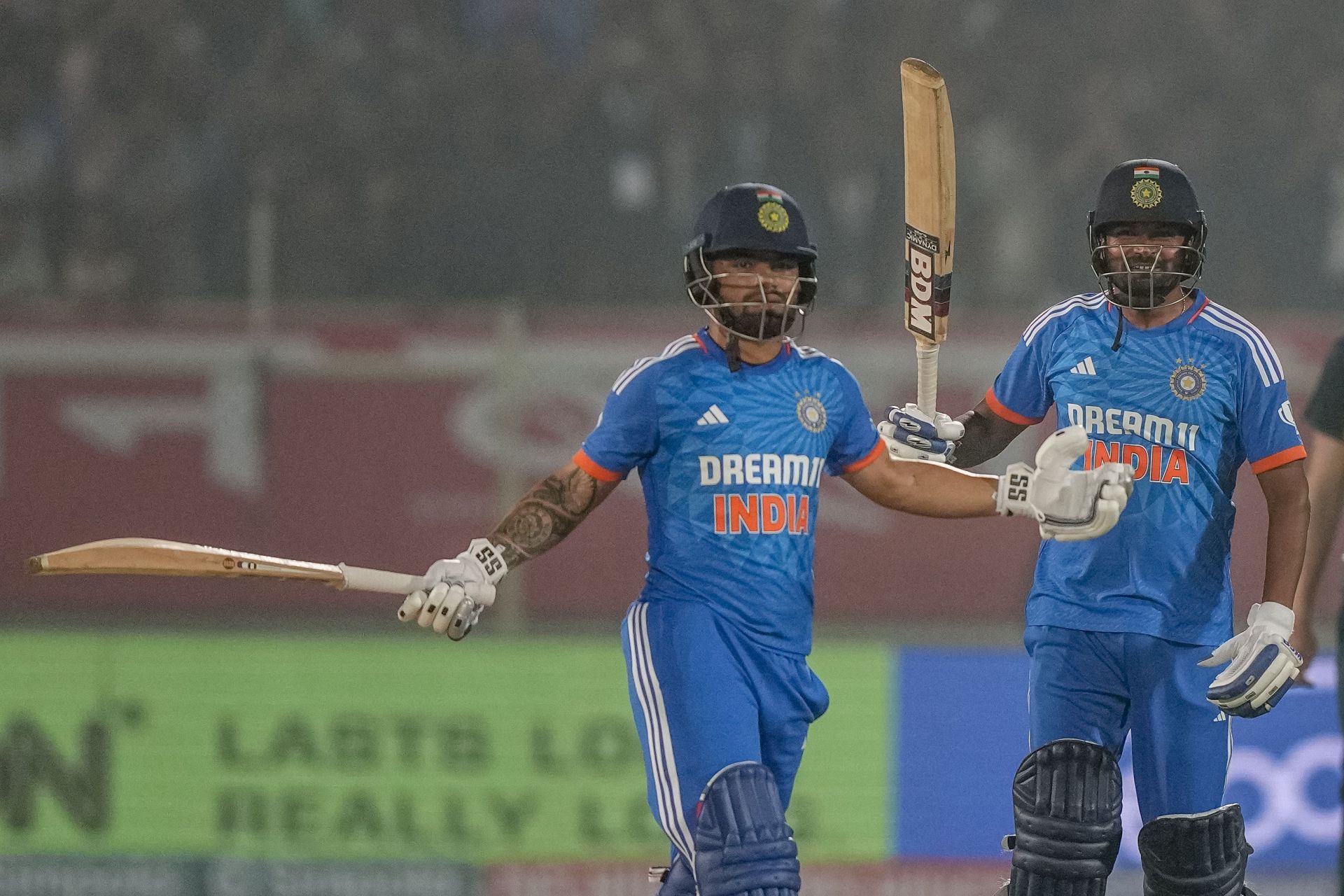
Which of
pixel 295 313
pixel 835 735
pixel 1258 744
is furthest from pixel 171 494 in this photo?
pixel 1258 744

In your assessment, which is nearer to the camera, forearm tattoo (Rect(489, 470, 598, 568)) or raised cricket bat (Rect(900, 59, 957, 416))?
forearm tattoo (Rect(489, 470, 598, 568))

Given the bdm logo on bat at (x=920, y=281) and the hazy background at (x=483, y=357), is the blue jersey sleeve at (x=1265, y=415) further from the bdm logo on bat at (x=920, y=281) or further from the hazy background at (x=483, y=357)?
the hazy background at (x=483, y=357)

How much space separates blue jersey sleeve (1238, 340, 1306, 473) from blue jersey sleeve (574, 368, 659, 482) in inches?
58.5

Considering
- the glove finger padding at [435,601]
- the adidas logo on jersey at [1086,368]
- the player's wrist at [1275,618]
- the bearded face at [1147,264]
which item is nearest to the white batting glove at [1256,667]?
the player's wrist at [1275,618]

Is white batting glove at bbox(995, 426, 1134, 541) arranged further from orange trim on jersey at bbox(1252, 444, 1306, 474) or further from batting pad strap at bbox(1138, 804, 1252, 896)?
batting pad strap at bbox(1138, 804, 1252, 896)

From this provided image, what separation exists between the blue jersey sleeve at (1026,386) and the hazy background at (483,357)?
242 cm

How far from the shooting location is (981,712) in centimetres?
708

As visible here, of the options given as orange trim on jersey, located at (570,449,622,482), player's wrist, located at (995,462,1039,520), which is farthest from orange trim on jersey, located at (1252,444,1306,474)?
orange trim on jersey, located at (570,449,622,482)

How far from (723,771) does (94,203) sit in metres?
9.20

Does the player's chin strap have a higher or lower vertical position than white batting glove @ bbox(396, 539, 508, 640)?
higher

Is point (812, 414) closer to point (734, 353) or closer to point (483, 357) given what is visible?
point (734, 353)

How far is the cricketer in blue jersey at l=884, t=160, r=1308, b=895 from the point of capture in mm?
4387

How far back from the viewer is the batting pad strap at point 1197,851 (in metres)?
4.37

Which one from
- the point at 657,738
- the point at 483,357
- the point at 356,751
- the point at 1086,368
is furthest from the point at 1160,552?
the point at 483,357
